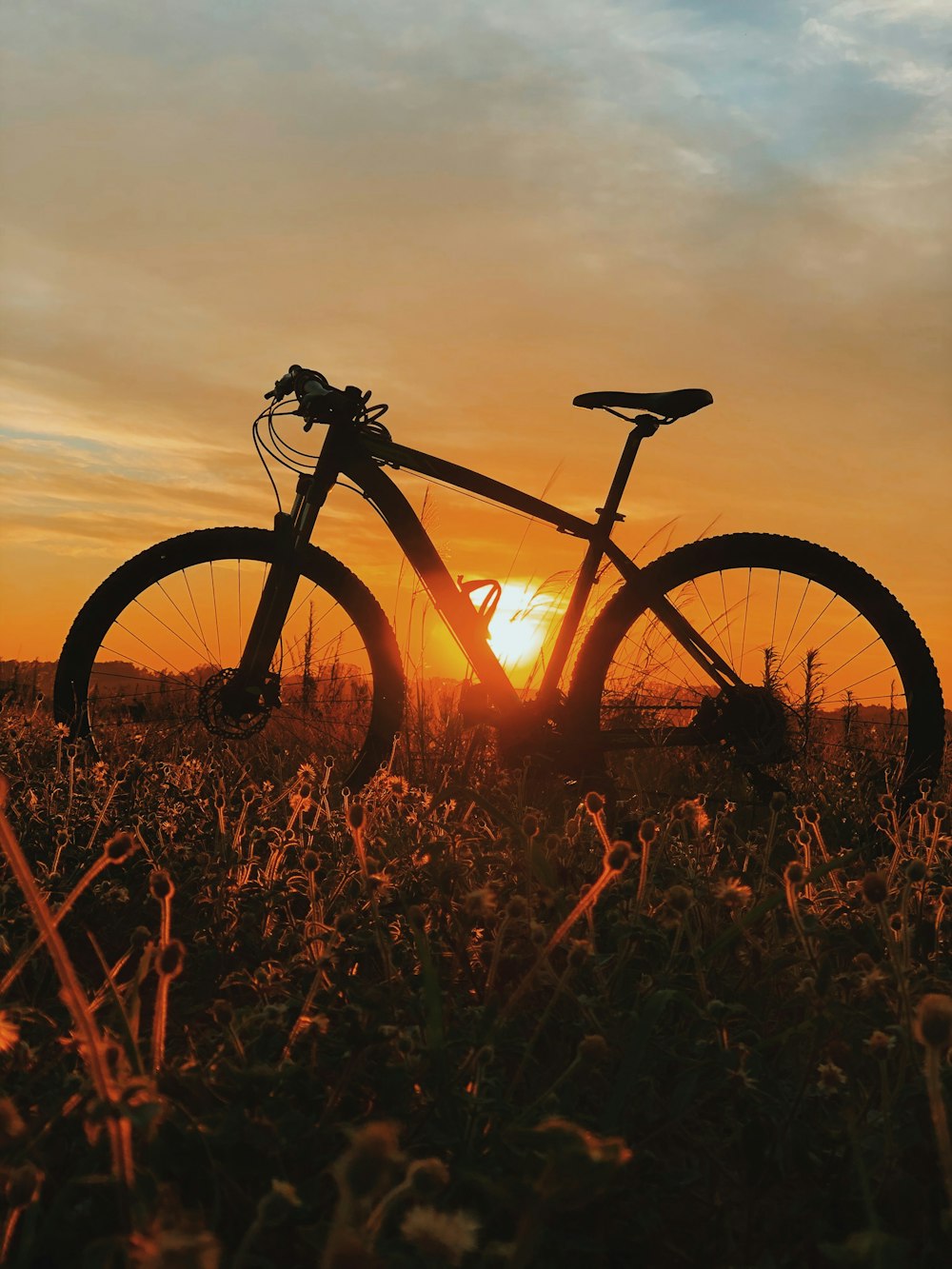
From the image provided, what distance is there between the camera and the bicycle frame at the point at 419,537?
189 inches

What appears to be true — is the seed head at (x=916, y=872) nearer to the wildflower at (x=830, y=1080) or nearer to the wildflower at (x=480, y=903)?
the wildflower at (x=830, y=1080)

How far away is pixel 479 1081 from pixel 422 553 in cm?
367

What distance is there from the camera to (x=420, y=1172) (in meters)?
0.94

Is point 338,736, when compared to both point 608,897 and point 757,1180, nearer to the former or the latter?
point 608,897

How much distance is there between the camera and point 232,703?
4.81 metres

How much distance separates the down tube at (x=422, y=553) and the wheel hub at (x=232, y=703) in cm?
84

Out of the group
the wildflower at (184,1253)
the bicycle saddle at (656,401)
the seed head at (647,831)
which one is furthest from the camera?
the bicycle saddle at (656,401)

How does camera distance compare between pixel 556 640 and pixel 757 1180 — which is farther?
pixel 556 640

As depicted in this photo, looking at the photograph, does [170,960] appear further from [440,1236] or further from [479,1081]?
[440,1236]

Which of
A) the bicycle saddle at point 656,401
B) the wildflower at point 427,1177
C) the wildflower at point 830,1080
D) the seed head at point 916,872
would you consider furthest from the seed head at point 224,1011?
the bicycle saddle at point 656,401

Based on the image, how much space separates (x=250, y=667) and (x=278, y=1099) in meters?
3.58

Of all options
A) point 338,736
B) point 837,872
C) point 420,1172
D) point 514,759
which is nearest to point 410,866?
point 837,872

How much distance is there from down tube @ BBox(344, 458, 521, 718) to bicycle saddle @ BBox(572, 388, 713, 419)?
90 centimetres

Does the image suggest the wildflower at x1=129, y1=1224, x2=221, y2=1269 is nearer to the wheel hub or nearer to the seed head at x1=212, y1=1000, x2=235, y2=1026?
the seed head at x1=212, y1=1000, x2=235, y2=1026
